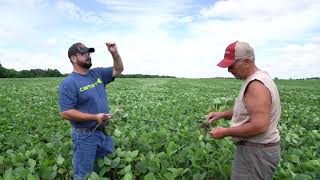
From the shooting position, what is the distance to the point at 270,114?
332 cm

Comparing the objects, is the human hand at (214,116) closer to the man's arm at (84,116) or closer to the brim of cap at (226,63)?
the brim of cap at (226,63)

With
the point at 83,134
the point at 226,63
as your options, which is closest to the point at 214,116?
the point at 226,63

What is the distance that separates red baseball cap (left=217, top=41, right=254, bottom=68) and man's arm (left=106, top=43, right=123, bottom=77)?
5.36 ft

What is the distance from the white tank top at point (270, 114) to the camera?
323 cm

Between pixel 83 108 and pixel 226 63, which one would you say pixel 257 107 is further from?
pixel 83 108

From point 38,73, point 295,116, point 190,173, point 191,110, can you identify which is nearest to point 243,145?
point 190,173

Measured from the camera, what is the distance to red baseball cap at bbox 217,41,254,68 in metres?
3.27

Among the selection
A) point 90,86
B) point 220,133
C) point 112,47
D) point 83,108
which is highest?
point 112,47

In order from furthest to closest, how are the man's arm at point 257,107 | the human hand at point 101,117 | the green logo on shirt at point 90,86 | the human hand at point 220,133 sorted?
the green logo on shirt at point 90,86 → the human hand at point 101,117 → the human hand at point 220,133 → the man's arm at point 257,107

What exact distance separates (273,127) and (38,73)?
60007mm

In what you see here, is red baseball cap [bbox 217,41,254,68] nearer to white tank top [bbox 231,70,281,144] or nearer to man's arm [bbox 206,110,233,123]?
white tank top [bbox 231,70,281,144]

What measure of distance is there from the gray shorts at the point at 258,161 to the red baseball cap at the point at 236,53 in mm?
679

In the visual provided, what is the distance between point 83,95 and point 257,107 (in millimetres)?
1901

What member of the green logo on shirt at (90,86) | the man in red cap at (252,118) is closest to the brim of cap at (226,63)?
the man in red cap at (252,118)
